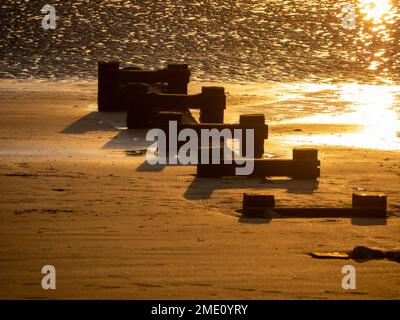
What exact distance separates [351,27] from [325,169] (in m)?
19.7

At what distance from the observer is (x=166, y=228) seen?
11.5 m

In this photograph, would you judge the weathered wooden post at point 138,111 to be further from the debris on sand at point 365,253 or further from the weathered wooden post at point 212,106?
the debris on sand at point 365,253

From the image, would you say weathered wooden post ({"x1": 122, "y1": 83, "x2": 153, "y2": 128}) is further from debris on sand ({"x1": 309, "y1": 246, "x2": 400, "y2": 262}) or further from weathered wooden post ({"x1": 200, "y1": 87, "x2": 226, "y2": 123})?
debris on sand ({"x1": 309, "y1": 246, "x2": 400, "y2": 262})

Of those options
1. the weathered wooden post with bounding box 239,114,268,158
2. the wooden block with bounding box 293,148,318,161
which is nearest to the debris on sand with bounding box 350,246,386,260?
the wooden block with bounding box 293,148,318,161

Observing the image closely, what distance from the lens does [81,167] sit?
571 inches

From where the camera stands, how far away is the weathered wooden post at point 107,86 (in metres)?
19.8

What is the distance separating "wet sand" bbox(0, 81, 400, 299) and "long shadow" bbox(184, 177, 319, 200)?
0.01 m

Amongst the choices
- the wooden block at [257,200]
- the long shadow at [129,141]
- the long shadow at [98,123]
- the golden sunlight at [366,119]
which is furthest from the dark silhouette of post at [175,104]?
the wooden block at [257,200]

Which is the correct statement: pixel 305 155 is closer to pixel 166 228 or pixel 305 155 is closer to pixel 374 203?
pixel 374 203

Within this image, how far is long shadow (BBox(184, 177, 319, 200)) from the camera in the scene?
43.8 ft

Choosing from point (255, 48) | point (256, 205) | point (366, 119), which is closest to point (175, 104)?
point (366, 119)

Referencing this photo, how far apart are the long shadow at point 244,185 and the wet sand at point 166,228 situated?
0.5 inches

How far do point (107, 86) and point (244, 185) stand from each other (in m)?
6.67

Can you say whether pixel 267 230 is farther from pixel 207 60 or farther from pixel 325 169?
pixel 207 60
